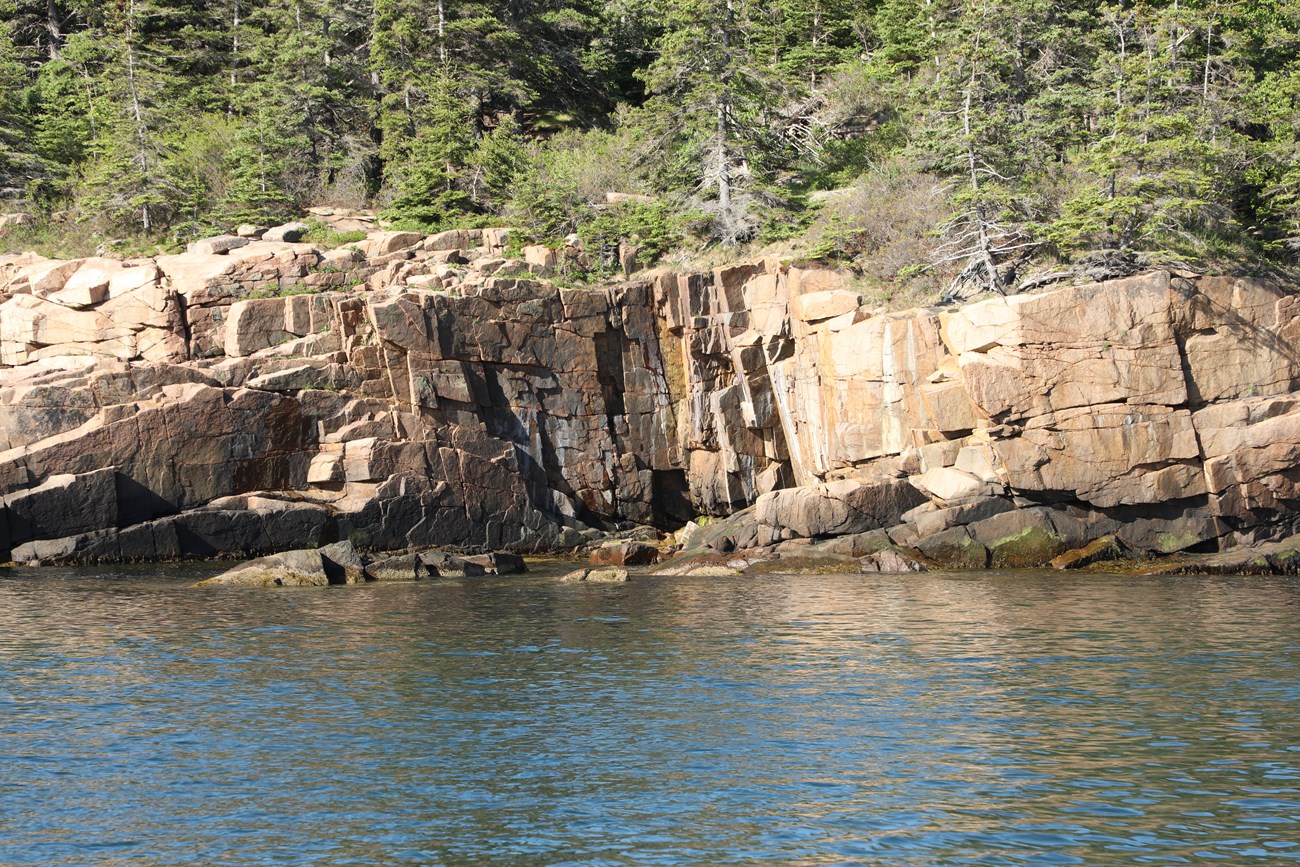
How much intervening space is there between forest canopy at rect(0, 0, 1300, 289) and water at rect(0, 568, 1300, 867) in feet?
54.2

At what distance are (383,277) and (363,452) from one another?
8423mm

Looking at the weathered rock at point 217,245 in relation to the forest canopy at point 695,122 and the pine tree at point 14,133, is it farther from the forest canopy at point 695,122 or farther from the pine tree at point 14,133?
the pine tree at point 14,133

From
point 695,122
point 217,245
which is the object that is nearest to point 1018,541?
point 695,122

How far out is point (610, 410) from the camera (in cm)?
4338

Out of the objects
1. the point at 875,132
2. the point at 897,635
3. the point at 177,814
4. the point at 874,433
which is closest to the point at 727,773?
the point at 177,814

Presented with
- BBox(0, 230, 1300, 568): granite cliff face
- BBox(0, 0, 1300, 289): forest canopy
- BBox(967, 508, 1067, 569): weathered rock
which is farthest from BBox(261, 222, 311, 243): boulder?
BBox(967, 508, 1067, 569): weathered rock

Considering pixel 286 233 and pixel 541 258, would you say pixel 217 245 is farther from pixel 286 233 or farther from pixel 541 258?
pixel 541 258

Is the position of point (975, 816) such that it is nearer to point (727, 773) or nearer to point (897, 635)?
point (727, 773)

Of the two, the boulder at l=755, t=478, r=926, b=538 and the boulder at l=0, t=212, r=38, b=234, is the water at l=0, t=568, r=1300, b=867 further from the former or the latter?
the boulder at l=0, t=212, r=38, b=234

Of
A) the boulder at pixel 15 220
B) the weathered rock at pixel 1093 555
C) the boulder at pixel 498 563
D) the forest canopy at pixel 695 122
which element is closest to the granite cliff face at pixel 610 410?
the weathered rock at pixel 1093 555

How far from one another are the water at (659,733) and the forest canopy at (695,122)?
1653 centimetres

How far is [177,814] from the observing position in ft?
40.8

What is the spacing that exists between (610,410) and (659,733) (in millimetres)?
28315

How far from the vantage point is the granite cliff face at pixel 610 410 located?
33250 millimetres
